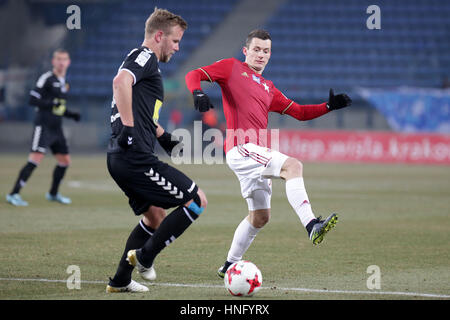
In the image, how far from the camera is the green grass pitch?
629 centimetres

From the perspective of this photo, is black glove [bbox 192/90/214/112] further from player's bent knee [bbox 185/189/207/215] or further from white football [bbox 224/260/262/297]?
white football [bbox 224/260/262/297]

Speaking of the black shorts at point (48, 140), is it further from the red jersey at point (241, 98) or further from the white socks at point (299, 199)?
the white socks at point (299, 199)

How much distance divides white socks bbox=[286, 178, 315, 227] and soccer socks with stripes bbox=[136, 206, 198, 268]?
40.5 inches

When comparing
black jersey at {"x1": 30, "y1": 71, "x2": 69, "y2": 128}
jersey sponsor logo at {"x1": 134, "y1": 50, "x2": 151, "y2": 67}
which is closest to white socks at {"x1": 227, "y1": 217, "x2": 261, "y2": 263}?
jersey sponsor logo at {"x1": 134, "y1": 50, "x2": 151, "y2": 67}

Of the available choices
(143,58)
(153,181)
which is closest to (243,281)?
(153,181)

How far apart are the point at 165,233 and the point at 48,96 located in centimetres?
847

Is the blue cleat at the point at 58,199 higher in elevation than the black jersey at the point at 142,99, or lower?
lower

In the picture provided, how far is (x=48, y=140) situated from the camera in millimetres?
13555

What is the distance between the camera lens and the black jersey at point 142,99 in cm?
580

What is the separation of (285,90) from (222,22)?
6697mm

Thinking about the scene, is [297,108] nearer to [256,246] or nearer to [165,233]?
[256,246]

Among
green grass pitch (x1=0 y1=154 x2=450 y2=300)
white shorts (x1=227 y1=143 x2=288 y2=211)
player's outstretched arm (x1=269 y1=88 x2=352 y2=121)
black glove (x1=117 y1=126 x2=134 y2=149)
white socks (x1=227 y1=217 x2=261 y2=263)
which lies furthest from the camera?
player's outstretched arm (x1=269 y1=88 x2=352 y2=121)

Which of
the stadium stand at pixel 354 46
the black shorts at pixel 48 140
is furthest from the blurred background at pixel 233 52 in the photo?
the black shorts at pixel 48 140

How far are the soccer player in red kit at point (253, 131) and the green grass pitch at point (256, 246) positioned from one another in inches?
22.3
